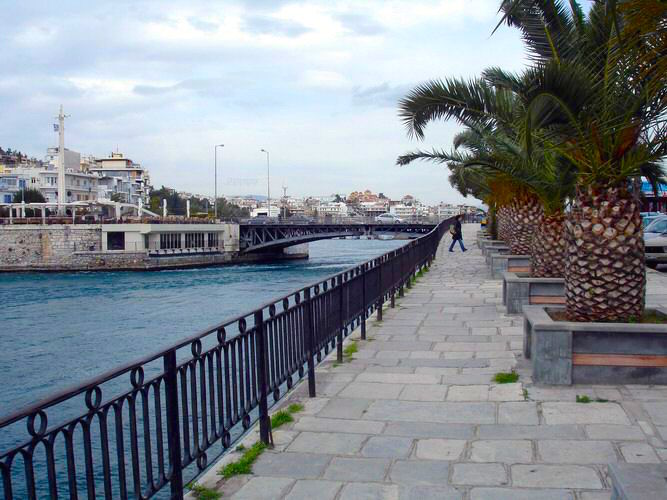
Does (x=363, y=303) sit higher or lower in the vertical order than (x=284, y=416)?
higher


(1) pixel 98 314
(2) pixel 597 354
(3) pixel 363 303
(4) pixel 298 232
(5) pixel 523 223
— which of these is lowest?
(1) pixel 98 314

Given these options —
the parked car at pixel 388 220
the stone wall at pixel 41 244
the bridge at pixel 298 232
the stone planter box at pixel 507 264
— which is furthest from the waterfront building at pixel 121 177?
the stone planter box at pixel 507 264

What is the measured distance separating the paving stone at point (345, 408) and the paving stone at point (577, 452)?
157cm

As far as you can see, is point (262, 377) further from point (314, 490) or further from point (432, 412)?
point (432, 412)

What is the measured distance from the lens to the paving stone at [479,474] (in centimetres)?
421

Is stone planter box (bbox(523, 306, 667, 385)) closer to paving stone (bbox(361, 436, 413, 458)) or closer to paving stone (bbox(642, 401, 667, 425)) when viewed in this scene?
paving stone (bbox(642, 401, 667, 425))

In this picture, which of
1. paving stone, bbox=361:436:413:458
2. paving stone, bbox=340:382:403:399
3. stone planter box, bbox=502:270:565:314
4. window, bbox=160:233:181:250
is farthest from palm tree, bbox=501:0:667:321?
window, bbox=160:233:181:250

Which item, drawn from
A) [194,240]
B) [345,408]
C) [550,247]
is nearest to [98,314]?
[550,247]

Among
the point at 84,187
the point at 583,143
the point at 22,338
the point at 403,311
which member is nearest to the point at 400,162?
the point at 403,311

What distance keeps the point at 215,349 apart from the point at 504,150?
29.5ft

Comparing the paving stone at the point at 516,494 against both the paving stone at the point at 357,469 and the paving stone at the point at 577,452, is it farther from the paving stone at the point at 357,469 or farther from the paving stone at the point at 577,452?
the paving stone at the point at 357,469

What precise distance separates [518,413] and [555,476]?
135cm

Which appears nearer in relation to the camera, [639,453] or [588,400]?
[639,453]

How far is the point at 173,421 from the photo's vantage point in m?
3.77
